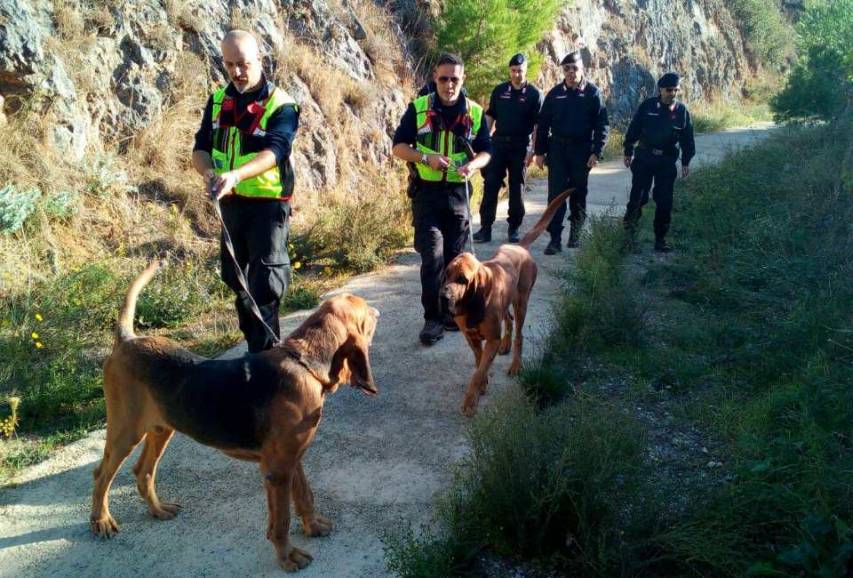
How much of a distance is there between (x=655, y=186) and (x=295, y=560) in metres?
7.26

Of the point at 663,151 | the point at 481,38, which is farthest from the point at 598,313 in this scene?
the point at 481,38

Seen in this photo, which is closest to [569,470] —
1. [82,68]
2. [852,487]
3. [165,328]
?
[852,487]

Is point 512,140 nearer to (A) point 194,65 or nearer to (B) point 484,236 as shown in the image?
(B) point 484,236

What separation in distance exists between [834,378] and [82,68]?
8.73 m

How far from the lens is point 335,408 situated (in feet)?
16.3

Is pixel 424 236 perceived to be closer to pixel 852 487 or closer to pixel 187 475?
pixel 187 475

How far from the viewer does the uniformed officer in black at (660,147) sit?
8531mm

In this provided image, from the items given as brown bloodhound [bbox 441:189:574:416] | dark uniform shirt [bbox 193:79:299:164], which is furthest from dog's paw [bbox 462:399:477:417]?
dark uniform shirt [bbox 193:79:299:164]

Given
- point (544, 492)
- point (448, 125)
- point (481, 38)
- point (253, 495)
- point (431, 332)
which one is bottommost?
point (253, 495)

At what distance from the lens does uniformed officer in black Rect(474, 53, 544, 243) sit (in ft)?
28.7

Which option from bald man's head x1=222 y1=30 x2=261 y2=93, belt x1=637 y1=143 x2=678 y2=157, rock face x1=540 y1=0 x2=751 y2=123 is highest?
rock face x1=540 y1=0 x2=751 y2=123

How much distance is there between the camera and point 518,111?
8.75 meters

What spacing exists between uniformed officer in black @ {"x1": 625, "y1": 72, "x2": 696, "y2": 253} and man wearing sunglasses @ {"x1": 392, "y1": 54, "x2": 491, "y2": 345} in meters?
3.62

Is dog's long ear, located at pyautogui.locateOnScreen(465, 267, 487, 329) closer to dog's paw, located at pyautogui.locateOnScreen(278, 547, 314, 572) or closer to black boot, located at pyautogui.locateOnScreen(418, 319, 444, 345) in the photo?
black boot, located at pyautogui.locateOnScreen(418, 319, 444, 345)
